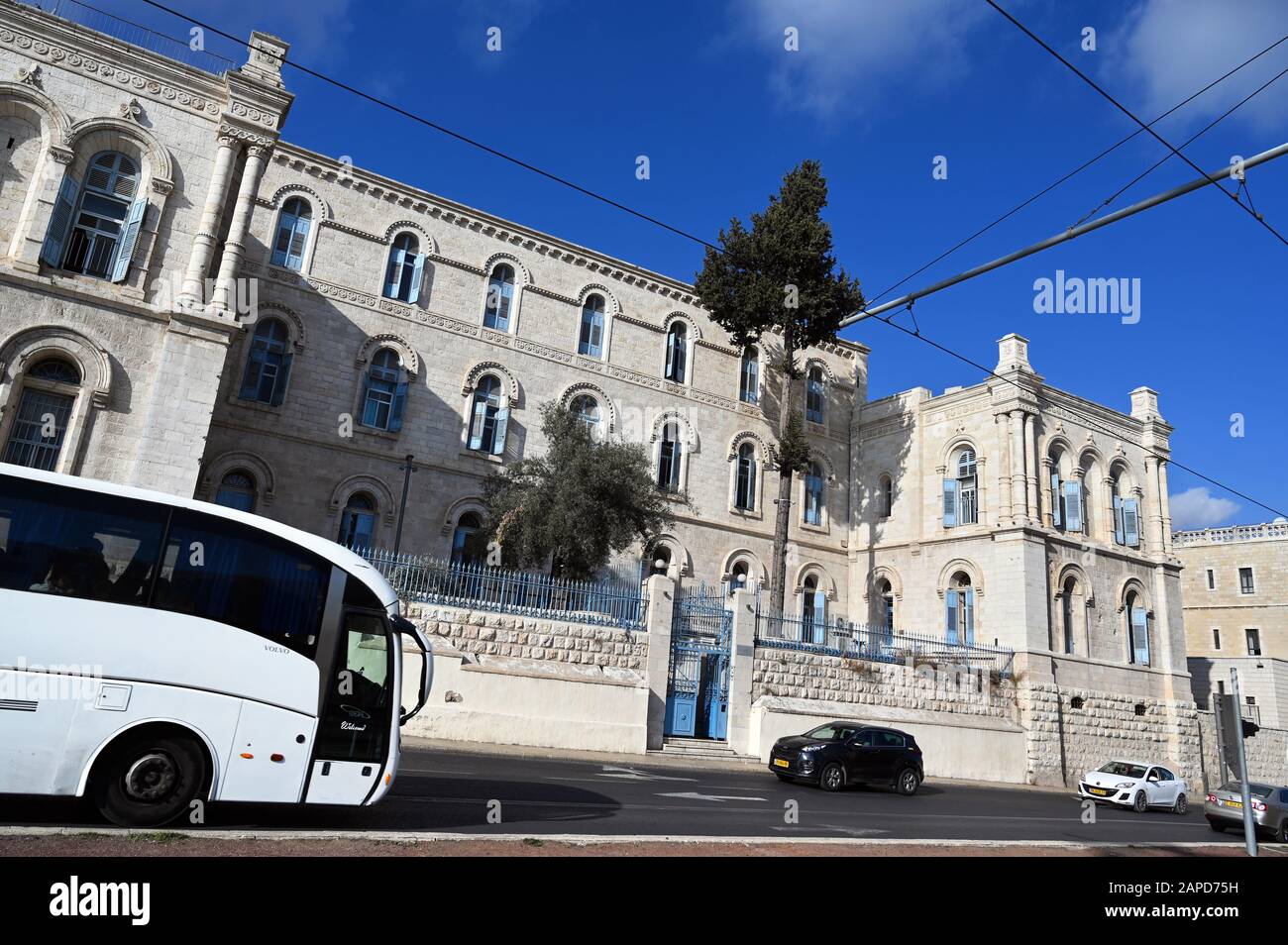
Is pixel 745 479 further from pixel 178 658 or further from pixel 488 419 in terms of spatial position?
pixel 178 658

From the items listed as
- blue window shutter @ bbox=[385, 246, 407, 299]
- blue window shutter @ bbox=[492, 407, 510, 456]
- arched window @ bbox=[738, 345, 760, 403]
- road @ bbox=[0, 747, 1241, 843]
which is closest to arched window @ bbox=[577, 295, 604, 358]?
blue window shutter @ bbox=[492, 407, 510, 456]

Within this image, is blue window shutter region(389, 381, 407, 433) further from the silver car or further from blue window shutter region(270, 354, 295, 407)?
the silver car

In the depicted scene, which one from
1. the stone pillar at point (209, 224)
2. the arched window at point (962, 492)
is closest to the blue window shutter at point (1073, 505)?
the arched window at point (962, 492)

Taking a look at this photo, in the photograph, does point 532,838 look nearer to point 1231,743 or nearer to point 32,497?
point 32,497

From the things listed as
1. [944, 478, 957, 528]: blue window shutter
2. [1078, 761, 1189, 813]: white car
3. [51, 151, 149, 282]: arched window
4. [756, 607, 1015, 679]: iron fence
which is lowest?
[1078, 761, 1189, 813]: white car

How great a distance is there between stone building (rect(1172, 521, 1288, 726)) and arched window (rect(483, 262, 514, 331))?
35085 mm

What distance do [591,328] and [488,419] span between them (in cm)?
536

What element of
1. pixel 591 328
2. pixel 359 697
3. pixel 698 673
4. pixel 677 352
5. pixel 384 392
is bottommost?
pixel 359 697

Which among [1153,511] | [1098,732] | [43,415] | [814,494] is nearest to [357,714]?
[43,415]

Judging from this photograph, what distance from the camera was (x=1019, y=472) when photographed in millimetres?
28562

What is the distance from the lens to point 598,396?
28.6 metres

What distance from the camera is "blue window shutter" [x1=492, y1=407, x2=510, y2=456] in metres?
26.3

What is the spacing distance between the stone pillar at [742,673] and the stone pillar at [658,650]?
1.81 m

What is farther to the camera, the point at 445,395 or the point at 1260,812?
the point at 445,395
